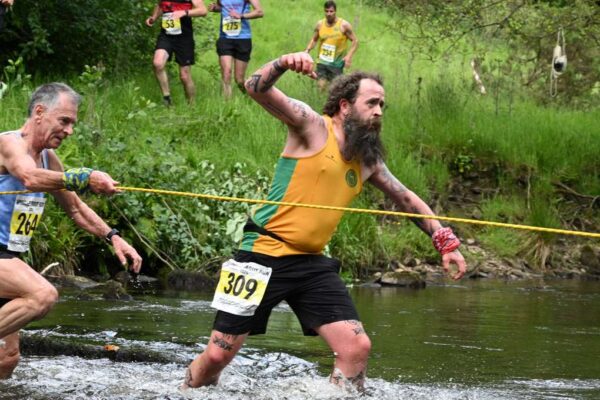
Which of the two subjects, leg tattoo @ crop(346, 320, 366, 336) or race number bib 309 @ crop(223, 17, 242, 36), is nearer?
leg tattoo @ crop(346, 320, 366, 336)

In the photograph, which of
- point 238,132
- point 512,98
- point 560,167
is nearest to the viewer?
point 238,132

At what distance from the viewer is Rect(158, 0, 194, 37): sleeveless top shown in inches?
683

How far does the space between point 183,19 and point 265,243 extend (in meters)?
11.2

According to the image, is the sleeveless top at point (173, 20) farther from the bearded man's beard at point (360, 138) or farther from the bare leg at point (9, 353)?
the bearded man's beard at point (360, 138)

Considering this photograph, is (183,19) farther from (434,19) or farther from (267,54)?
(267,54)

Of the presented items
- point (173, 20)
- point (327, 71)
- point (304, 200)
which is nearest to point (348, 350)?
point (304, 200)

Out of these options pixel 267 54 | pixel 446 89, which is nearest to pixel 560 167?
pixel 446 89

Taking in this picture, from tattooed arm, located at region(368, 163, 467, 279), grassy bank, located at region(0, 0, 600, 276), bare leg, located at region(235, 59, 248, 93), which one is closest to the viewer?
tattooed arm, located at region(368, 163, 467, 279)

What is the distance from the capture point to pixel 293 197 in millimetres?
6840

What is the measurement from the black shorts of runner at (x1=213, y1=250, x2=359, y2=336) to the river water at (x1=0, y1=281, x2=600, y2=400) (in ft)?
1.43

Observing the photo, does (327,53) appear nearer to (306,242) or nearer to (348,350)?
(306,242)

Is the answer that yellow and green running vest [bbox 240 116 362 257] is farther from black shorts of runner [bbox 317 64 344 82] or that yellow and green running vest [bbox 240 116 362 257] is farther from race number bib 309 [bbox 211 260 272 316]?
black shorts of runner [bbox 317 64 344 82]

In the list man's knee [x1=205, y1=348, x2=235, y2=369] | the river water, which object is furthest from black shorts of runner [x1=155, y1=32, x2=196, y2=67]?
man's knee [x1=205, y1=348, x2=235, y2=369]

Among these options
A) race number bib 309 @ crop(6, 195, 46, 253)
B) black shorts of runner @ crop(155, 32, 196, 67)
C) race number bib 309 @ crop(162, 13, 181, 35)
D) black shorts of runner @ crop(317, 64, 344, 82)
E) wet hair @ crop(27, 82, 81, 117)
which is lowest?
race number bib 309 @ crop(6, 195, 46, 253)
